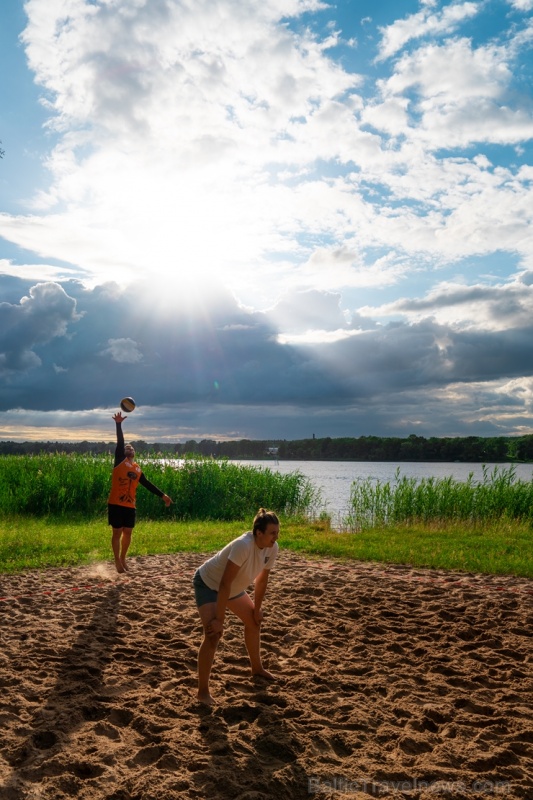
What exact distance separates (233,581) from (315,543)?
9.64 m

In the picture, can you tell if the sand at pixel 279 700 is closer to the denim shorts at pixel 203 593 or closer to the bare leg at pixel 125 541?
the denim shorts at pixel 203 593

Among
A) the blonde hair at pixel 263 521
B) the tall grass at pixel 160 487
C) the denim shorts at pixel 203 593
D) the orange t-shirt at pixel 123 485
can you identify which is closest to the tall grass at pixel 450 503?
the tall grass at pixel 160 487

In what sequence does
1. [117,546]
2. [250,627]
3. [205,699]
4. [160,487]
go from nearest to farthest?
[205,699]
[250,627]
[117,546]
[160,487]

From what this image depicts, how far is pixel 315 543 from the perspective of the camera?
14359mm

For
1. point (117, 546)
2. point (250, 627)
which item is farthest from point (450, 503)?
point (250, 627)

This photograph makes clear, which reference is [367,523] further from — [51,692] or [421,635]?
[51,692]

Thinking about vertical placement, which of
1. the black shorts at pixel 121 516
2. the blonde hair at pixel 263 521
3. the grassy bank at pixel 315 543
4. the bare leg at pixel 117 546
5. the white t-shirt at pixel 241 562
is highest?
the blonde hair at pixel 263 521

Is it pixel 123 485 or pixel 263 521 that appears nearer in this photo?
pixel 263 521

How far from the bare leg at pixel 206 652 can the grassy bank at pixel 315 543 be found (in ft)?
24.0

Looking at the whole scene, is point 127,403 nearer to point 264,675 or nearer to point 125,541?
point 125,541

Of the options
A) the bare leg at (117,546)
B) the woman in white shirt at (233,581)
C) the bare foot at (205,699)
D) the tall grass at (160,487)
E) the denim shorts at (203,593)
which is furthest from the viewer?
the tall grass at (160,487)

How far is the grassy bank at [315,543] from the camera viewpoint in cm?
1213

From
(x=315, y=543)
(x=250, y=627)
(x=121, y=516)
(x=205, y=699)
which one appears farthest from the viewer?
(x=315, y=543)

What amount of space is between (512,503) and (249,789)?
16574 mm
